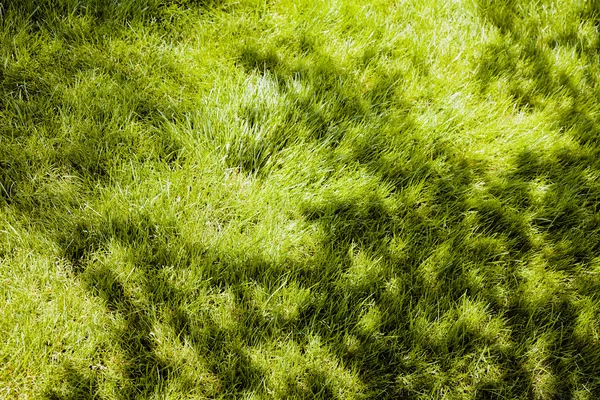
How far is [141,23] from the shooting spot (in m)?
3.05

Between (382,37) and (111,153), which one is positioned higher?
(382,37)

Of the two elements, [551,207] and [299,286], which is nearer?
[299,286]

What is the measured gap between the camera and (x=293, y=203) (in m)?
2.54

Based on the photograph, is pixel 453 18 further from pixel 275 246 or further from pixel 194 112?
pixel 275 246

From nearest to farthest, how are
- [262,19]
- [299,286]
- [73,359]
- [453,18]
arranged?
[73,359], [299,286], [262,19], [453,18]

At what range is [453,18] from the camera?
3504mm

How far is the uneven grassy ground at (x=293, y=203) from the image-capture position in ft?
6.84

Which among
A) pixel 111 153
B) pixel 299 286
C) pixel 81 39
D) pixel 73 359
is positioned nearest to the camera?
pixel 73 359

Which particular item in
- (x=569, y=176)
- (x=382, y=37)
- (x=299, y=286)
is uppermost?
(x=382, y=37)

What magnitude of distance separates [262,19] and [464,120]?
5.02ft

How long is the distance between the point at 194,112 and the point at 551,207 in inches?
84.0

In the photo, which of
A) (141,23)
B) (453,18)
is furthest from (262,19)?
(453,18)

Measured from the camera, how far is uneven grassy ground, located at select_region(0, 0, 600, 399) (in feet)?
6.84

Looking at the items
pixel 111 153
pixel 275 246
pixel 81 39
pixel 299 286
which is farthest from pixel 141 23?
pixel 299 286
